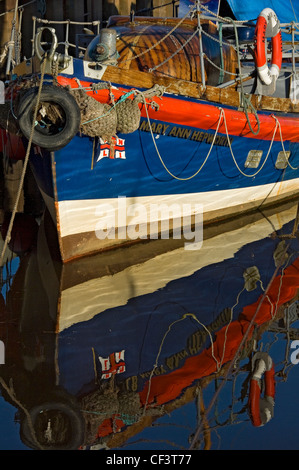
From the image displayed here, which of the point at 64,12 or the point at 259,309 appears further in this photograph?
the point at 64,12

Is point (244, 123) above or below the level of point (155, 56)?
below

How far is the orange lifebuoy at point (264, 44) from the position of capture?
→ 8727 mm

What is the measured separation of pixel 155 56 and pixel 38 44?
2.11 metres

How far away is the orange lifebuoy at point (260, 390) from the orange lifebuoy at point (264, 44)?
195 inches

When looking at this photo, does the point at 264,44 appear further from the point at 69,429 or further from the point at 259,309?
the point at 69,429

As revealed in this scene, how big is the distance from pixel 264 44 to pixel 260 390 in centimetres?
558

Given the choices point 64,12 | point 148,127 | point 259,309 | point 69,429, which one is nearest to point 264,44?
point 148,127

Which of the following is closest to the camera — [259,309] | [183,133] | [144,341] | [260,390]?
[260,390]

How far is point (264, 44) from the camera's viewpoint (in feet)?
28.9

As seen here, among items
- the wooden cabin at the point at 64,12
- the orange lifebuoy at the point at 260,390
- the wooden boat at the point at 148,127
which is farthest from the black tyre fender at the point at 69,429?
the wooden cabin at the point at 64,12

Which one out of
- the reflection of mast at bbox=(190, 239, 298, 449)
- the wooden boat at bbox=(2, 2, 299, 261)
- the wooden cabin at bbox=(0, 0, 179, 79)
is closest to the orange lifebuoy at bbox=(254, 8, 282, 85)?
the wooden boat at bbox=(2, 2, 299, 261)

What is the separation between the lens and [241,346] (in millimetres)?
5473
